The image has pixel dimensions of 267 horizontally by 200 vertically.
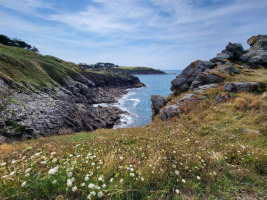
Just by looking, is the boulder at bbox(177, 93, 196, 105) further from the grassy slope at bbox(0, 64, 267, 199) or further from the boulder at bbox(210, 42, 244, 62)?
the boulder at bbox(210, 42, 244, 62)

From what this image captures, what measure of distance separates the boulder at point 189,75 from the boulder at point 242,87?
6.78 m

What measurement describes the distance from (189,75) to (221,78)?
4.87 metres

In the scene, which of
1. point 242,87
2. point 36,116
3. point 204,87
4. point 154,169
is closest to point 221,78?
point 204,87

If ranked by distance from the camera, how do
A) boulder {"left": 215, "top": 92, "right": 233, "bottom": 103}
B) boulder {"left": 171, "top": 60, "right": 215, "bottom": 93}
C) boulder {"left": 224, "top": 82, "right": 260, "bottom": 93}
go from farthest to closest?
boulder {"left": 171, "top": 60, "right": 215, "bottom": 93} → boulder {"left": 224, "top": 82, "right": 260, "bottom": 93} → boulder {"left": 215, "top": 92, "right": 233, "bottom": 103}

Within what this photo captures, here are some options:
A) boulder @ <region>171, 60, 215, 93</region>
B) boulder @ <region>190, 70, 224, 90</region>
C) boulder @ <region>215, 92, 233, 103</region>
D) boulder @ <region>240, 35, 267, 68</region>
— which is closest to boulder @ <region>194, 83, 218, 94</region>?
boulder @ <region>190, 70, 224, 90</region>

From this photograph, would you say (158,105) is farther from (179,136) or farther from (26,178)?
(26,178)

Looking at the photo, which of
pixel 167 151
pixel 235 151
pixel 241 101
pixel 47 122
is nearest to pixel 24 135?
pixel 47 122

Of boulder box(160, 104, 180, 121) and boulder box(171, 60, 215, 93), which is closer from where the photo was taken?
boulder box(160, 104, 180, 121)

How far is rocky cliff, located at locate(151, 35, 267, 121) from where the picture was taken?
13.9m

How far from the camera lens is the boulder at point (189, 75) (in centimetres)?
2081

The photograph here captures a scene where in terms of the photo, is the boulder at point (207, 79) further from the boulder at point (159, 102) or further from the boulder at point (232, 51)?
the boulder at point (232, 51)

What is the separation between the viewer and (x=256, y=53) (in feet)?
76.2

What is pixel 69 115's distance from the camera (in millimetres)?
27266

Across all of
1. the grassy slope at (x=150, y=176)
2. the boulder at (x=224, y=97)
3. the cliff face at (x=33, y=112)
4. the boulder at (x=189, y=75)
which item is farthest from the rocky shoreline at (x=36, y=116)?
the boulder at (x=224, y=97)
